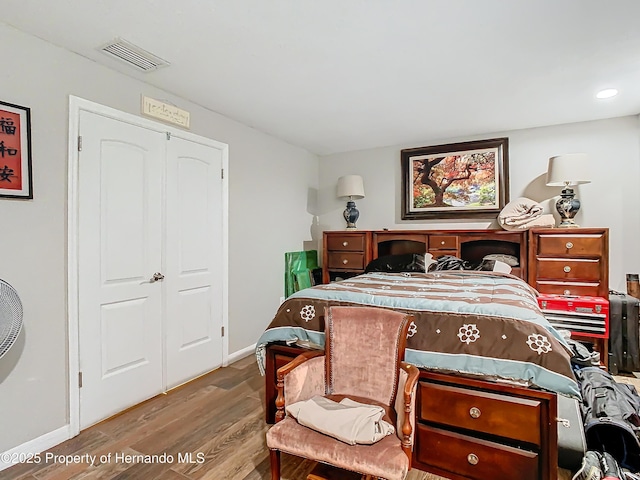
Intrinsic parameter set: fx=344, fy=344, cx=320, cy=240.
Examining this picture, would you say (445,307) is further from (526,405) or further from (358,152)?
(358,152)

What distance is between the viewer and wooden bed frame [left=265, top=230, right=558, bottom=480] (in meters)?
1.60

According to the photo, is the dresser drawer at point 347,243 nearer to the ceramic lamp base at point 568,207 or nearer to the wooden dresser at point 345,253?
the wooden dresser at point 345,253

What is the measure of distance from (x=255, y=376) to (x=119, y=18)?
281 centimetres

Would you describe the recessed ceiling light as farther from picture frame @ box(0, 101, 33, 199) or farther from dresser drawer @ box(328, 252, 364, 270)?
picture frame @ box(0, 101, 33, 199)

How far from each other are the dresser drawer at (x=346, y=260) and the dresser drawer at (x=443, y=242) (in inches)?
33.6

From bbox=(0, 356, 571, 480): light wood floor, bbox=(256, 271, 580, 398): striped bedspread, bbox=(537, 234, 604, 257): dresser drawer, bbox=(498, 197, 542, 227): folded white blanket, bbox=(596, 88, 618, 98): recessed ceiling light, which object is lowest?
bbox=(0, 356, 571, 480): light wood floor

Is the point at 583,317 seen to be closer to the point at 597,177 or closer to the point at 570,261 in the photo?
the point at 570,261

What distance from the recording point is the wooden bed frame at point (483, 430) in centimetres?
160

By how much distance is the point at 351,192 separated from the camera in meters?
4.51

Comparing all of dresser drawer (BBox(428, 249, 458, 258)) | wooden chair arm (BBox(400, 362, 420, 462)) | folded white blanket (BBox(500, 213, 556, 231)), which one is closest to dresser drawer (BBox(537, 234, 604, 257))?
folded white blanket (BBox(500, 213, 556, 231))

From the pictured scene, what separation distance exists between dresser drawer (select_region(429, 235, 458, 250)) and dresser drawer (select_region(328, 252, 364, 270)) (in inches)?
33.6

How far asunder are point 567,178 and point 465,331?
250 centimetres

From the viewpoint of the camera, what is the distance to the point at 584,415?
204 cm

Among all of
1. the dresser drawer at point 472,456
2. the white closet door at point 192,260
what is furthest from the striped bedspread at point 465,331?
the white closet door at point 192,260
